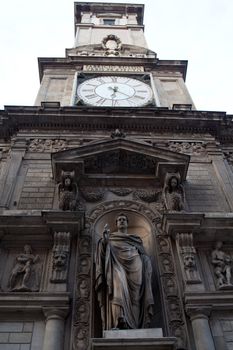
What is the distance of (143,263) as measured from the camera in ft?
28.3

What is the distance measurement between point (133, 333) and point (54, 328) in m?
1.39

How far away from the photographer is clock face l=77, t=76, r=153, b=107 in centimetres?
1603

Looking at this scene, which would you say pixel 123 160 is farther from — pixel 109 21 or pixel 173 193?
pixel 109 21

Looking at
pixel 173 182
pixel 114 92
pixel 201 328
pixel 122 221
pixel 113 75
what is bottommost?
pixel 201 328

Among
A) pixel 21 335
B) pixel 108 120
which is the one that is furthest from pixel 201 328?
pixel 108 120

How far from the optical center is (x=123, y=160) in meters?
11.6

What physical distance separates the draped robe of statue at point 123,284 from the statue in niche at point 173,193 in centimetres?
150

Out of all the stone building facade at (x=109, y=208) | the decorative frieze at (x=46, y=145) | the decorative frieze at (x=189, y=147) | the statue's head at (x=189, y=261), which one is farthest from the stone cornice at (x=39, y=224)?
Answer: the decorative frieze at (x=189, y=147)

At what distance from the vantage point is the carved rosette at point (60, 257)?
8.45 metres

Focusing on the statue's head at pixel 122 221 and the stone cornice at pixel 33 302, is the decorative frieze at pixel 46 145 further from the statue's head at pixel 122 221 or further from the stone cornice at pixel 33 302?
the stone cornice at pixel 33 302

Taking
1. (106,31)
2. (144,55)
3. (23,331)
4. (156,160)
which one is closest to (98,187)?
(156,160)

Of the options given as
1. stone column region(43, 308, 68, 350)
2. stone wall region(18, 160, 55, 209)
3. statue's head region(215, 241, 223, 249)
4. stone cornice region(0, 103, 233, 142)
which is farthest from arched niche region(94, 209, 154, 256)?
stone cornice region(0, 103, 233, 142)

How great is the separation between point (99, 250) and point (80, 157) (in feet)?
10.3

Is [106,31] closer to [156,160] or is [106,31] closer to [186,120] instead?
[186,120]
